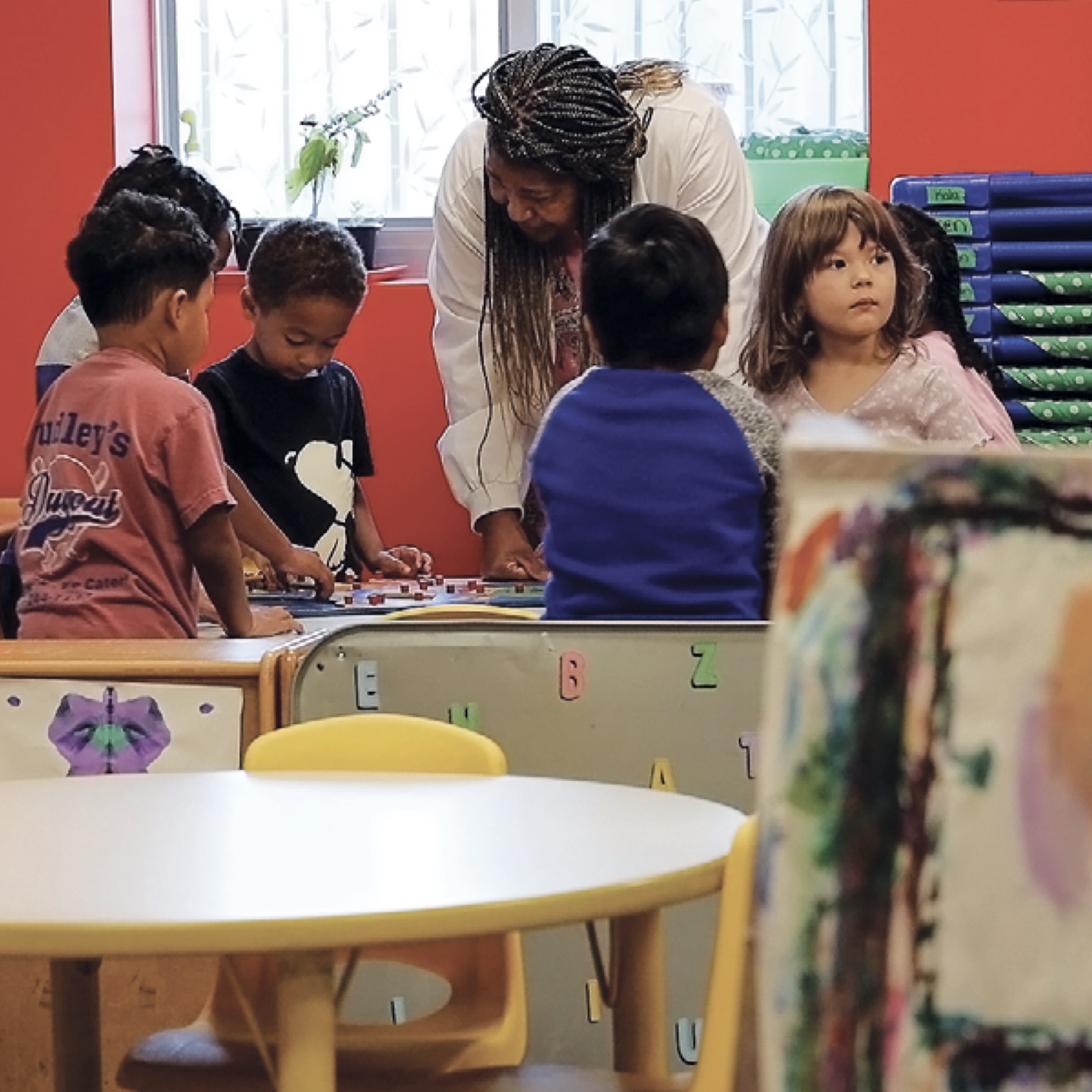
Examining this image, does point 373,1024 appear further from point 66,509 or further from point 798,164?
point 798,164

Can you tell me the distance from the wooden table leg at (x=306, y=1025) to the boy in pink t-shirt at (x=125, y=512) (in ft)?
3.92

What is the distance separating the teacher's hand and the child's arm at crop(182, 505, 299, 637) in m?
0.59

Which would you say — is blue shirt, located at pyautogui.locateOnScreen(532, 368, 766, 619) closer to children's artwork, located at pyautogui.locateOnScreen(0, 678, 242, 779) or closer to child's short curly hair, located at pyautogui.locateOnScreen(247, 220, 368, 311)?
children's artwork, located at pyautogui.locateOnScreen(0, 678, 242, 779)

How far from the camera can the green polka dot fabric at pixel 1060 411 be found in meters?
3.74

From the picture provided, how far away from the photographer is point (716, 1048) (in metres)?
1.14

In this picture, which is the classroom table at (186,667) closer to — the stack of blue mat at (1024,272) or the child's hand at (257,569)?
the child's hand at (257,569)

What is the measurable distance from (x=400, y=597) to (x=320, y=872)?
1546 mm

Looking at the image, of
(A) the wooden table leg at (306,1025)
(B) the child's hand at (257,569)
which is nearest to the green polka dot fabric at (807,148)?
(B) the child's hand at (257,569)

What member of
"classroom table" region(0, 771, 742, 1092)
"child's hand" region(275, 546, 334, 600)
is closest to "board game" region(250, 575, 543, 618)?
"child's hand" region(275, 546, 334, 600)

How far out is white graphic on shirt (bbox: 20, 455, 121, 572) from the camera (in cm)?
217

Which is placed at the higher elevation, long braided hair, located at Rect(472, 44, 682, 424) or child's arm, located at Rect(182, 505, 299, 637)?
long braided hair, located at Rect(472, 44, 682, 424)

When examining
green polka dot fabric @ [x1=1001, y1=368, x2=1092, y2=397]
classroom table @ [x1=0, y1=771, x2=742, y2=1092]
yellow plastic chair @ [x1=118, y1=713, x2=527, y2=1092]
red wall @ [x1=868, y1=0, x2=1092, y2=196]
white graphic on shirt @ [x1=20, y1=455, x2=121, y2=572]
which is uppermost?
red wall @ [x1=868, y1=0, x2=1092, y2=196]

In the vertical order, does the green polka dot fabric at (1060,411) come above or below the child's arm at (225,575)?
above

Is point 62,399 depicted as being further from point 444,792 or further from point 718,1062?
point 718,1062
